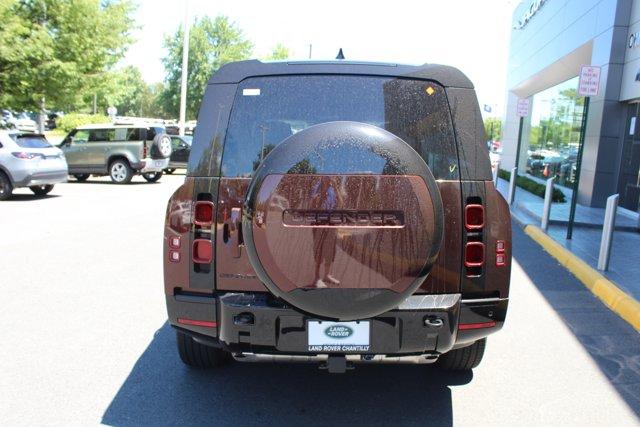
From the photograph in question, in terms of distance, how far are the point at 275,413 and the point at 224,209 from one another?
1.29 m

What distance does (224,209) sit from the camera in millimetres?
3203

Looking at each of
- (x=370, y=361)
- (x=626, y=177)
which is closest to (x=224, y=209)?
(x=370, y=361)

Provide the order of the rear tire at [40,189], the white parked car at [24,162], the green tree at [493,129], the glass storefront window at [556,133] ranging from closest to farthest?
the white parked car at [24,162], the rear tire at [40,189], the glass storefront window at [556,133], the green tree at [493,129]

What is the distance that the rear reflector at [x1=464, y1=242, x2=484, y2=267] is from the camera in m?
3.26

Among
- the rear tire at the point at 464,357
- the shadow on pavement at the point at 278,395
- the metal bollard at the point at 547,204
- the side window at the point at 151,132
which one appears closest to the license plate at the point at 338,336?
the shadow on pavement at the point at 278,395

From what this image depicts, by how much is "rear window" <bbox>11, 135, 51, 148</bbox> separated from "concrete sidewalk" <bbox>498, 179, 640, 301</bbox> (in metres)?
11.1

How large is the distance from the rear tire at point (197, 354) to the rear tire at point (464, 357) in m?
1.53

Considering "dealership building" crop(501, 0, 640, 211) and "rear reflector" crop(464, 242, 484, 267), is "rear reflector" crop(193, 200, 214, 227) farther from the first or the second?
"dealership building" crop(501, 0, 640, 211)

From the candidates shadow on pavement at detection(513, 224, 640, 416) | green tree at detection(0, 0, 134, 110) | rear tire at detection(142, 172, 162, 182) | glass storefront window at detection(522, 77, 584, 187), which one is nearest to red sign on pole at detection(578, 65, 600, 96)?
shadow on pavement at detection(513, 224, 640, 416)

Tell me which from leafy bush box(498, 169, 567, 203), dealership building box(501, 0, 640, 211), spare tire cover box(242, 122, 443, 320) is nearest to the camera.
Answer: spare tire cover box(242, 122, 443, 320)

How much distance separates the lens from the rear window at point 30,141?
13828mm

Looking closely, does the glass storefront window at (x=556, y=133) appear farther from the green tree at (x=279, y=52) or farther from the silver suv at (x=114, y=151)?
the green tree at (x=279, y=52)

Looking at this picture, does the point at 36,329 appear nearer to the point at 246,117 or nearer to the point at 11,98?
the point at 246,117

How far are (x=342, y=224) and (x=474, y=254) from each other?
35.1 inches
